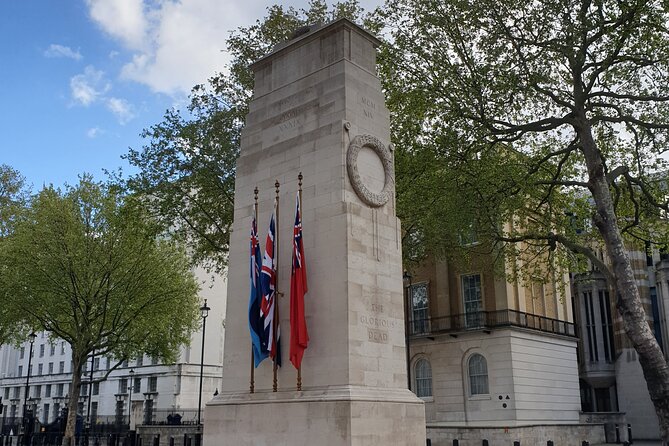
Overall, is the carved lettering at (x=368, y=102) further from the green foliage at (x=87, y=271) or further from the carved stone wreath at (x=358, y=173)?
the green foliage at (x=87, y=271)

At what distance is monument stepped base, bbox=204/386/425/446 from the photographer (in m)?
12.3

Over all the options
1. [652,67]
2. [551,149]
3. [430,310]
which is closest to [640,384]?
[430,310]

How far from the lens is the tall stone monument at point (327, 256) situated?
12.9m

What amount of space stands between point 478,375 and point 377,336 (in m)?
24.4

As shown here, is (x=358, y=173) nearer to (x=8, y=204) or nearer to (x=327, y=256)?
(x=327, y=256)

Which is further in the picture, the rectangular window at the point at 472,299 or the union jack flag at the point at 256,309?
the rectangular window at the point at 472,299

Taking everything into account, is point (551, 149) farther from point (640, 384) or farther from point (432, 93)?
point (640, 384)

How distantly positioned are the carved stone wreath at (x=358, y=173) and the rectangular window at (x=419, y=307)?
24.8 m

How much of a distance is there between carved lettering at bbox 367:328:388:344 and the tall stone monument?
3 cm

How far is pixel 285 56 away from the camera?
15945mm

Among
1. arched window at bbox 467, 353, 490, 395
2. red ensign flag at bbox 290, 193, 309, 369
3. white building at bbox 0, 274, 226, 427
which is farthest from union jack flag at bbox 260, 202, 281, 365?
white building at bbox 0, 274, 226, 427

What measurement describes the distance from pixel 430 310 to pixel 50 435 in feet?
72.5

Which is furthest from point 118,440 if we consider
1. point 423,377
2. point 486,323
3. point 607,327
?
point 607,327

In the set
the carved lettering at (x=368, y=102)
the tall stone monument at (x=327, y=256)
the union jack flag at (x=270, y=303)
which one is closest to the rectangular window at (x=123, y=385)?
the tall stone monument at (x=327, y=256)
